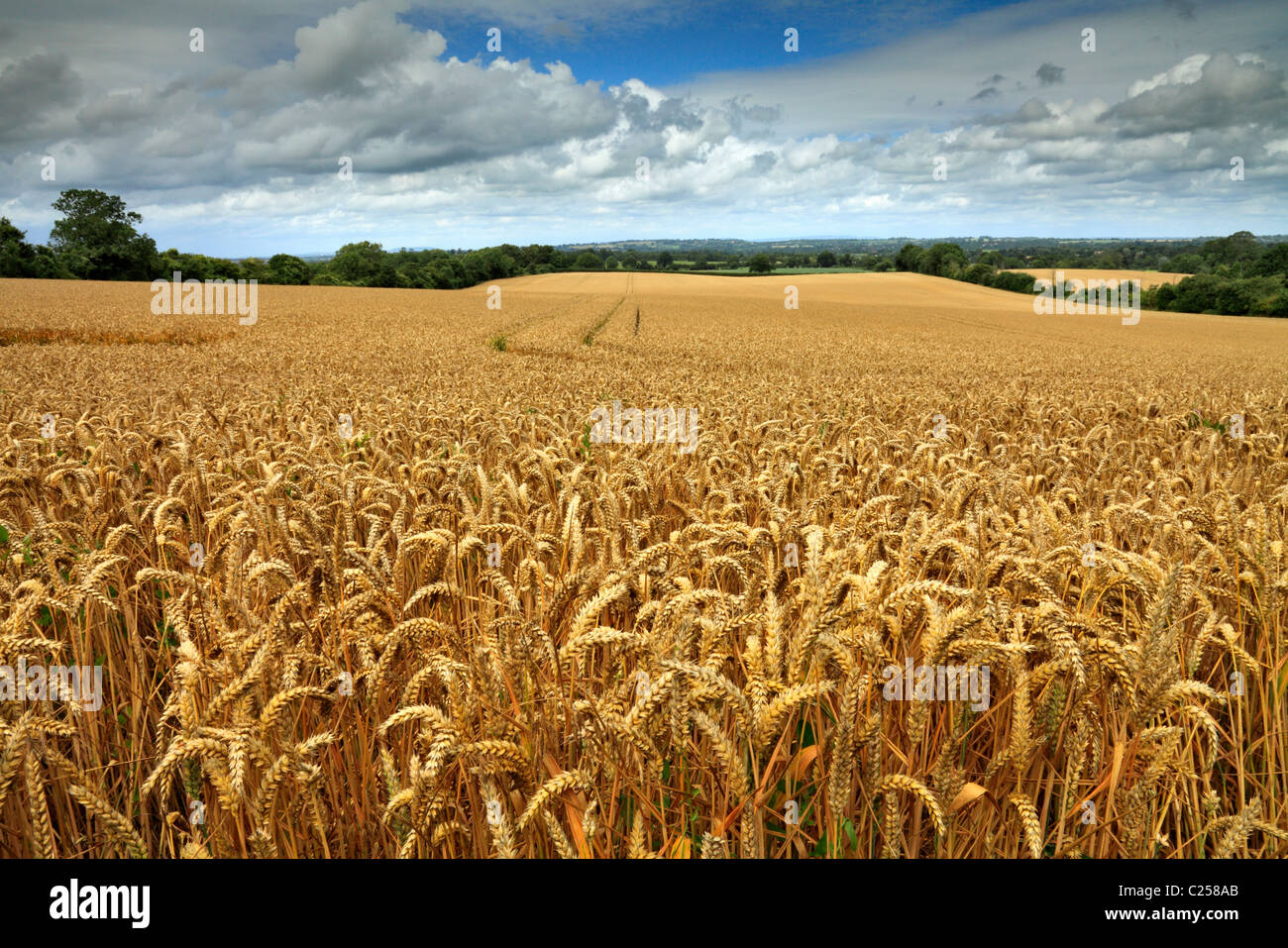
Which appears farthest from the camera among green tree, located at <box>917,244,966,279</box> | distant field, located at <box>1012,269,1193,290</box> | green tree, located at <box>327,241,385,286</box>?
green tree, located at <box>917,244,966,279</box>

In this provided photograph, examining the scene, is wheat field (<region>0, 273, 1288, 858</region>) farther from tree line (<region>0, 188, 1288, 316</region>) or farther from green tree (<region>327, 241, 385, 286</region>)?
green tree (<region>327, 241, 385, 286</region>)

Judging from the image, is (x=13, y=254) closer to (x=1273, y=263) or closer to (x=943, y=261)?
(x=943, y=261)

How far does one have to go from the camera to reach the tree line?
76188 mm

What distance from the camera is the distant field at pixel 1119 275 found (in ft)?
287

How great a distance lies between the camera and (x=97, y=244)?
8444cm

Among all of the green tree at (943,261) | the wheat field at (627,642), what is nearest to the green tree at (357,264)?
the green tree at (943,261)

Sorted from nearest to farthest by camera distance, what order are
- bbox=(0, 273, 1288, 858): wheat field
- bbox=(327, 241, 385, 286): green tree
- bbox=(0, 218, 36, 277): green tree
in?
bbox=(0, 273, 1288, 858): wheat field → bbox=(0, 218, 36, 277): green tree → bbox=(327, 241, 385, 286): green tree

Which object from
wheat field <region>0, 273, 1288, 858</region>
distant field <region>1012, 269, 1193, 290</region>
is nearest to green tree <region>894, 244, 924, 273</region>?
distant field <region>1012, 269, 1193, 290</region>

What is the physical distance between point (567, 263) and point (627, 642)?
133 m

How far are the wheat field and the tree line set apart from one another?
288ft

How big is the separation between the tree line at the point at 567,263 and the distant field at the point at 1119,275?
3534mm

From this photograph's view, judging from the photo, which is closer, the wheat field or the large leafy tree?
the wheat field
